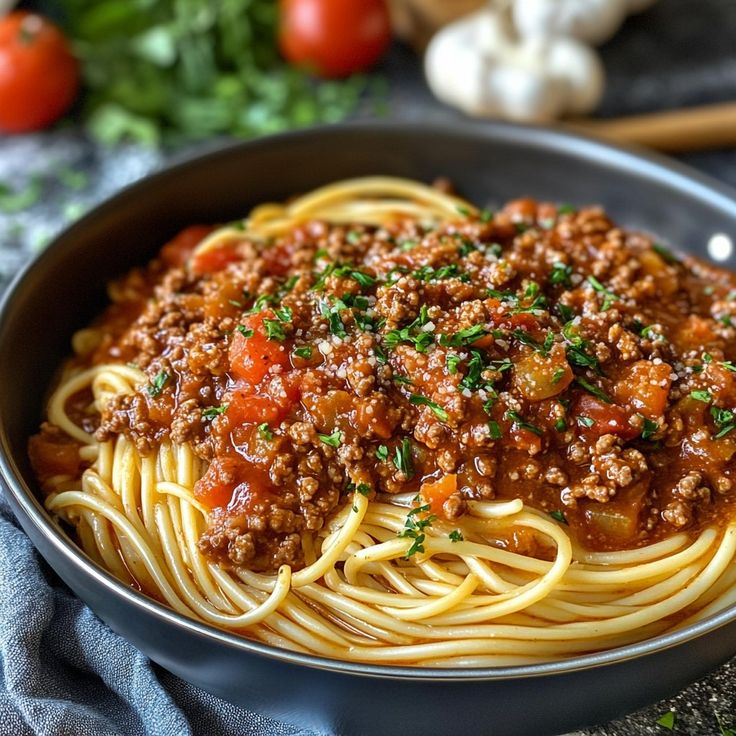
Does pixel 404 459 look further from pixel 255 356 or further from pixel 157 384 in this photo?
pixel 157 384

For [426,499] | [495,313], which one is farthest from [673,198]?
[426,499]

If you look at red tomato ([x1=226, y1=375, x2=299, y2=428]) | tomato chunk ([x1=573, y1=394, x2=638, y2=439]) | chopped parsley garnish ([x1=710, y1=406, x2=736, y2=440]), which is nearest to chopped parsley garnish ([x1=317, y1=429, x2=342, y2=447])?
red tomato ([x1=226, y1=375, x2=299, y2=428])

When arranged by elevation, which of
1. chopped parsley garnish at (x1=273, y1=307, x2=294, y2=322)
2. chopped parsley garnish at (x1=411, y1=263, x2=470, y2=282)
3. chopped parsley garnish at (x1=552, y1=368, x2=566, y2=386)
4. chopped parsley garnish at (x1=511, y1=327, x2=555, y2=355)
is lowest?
chopped parsley garnish at (x1=552, y1=368, x2=566, y2=386)

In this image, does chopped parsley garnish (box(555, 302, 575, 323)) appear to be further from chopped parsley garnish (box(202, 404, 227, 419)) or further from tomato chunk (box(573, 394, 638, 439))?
chopped parsley garnish (box(202, 404, 227, 419))

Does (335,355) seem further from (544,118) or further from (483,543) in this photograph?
(544,118)

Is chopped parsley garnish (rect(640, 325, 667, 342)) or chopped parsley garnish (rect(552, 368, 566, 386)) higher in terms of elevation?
chopped parsley garnish (rect(552, 368, 566, 386))

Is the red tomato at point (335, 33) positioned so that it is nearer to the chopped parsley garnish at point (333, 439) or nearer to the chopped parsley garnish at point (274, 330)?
the chopped parsley garnish at point (274, 330)

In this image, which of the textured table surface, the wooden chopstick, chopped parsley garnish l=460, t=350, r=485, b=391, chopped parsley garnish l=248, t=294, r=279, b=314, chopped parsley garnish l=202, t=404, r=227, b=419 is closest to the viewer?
chopped parsley garnish l=460, t=350, r=485, b=391
